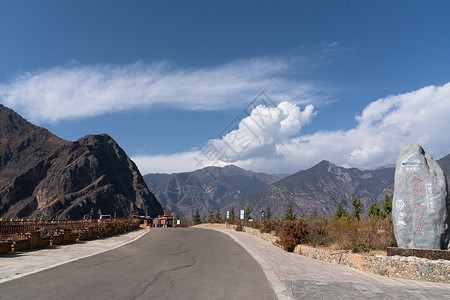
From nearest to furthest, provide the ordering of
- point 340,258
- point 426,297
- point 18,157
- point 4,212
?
point 426,297
point 340,258
point 4,212
point 18,157

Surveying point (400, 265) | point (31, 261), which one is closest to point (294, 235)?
point (400, 265)

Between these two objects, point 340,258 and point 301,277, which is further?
point 340,258

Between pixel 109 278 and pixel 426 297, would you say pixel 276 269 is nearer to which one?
pixel 426 297

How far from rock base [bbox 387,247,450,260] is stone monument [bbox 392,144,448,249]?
0.68 metres

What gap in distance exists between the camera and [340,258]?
1223 cm

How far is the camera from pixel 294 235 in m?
16.3

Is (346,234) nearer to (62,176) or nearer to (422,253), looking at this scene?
(422,253)

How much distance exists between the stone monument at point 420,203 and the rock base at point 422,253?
0.68 m

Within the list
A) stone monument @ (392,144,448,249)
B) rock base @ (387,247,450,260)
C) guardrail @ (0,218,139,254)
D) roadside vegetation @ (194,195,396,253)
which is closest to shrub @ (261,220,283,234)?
roadside vegetation @ (194,195,396,253)

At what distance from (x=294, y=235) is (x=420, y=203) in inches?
243

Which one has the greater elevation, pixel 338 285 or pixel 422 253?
pixel 422 253

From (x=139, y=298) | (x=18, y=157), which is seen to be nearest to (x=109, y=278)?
(x=139, y=298)

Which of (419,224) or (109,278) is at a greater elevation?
(419,224)

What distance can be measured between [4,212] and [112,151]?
58.6 m
